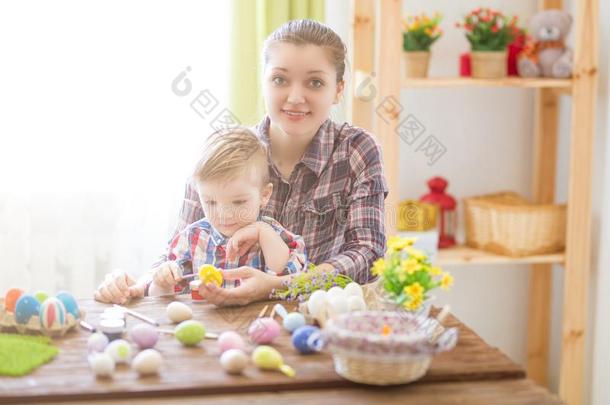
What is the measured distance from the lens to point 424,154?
135 inches

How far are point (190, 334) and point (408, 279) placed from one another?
38 cm

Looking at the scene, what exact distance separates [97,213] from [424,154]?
1170 millimetres

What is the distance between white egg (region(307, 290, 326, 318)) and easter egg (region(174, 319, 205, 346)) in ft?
0.68

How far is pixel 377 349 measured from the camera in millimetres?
1408

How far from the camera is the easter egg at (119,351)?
151 cm

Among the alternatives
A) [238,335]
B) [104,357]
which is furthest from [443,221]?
[104,357]

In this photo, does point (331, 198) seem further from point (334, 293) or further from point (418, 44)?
point (418, 44)

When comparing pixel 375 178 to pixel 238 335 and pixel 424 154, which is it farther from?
pixel 424 154

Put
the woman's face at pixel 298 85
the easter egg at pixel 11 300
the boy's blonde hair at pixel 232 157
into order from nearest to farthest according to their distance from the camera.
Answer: the easter egg at pixel 11 300 → the boy's blonde hair at pixel 232 157 → the woman's face at pixel 298 85

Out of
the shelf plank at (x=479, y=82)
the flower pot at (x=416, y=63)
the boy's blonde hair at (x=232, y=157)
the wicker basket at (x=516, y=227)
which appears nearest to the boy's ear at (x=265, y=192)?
the boy's blonde hair at (x=232, y=157)

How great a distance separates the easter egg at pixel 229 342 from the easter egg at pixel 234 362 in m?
0.07

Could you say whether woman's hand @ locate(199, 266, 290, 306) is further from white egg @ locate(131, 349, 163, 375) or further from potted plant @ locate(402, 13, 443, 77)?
potted plant @ locate(402, 13, 443, 77)

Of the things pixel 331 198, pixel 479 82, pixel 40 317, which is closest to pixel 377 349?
pixel 40 317

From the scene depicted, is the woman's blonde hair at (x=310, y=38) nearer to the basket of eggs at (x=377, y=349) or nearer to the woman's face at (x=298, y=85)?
the woman's face at (x=298, y=85)
